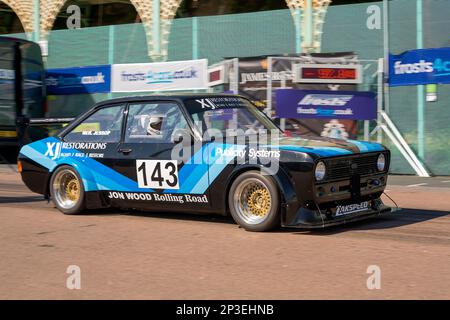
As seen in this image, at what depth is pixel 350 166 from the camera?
23.6ft

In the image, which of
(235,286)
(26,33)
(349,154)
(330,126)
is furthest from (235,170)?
(26,33)

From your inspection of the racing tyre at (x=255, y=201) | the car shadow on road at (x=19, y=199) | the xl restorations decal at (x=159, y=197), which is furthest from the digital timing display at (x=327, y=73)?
the racing tyre at (x=255, y=201)

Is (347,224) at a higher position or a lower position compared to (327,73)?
lower

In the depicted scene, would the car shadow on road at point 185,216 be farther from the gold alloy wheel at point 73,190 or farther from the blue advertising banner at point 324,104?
the blue advertising banner at point 324,104

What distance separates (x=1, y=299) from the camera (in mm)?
4883

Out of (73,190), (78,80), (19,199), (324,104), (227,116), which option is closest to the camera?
(227,116)

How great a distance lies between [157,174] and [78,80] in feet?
41.4

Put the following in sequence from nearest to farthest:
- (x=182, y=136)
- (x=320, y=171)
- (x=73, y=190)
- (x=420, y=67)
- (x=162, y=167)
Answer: (x=320, y=171) → (x=182, y=136) → (x=162, y=167) → (x=73, y=190) → (x=420, y=67)

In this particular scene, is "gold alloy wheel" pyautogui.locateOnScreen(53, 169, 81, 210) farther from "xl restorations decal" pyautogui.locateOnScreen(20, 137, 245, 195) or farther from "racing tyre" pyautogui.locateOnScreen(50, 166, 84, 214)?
"xl restorations decal" pyautogui.locateOnScreen(20, 137, 245, 195)

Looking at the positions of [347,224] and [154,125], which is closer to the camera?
[347,224]

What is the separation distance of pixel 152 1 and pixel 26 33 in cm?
502

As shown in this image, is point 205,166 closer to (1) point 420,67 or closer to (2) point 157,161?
(2) point 157,161

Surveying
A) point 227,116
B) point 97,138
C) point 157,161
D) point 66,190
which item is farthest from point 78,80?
point 227,116

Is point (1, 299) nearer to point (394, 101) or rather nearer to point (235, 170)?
point (235, 170)
